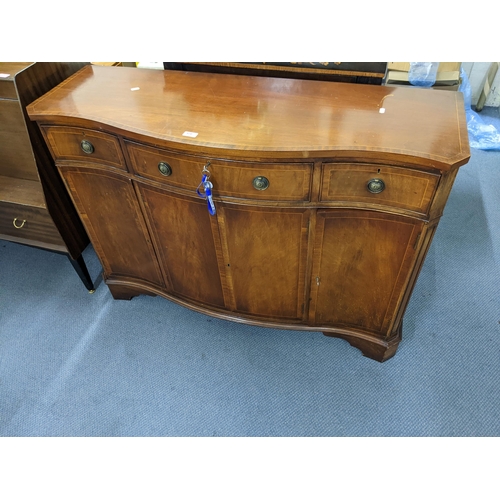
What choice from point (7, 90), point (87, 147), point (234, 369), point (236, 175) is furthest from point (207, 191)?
point (7, 90)

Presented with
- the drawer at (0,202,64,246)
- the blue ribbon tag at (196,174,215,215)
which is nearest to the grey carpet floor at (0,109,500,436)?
the drawer at (0,202,64,246)

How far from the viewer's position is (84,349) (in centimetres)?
161

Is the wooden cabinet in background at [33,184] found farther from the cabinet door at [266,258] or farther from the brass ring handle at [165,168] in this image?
the cabinet door at [266,258]

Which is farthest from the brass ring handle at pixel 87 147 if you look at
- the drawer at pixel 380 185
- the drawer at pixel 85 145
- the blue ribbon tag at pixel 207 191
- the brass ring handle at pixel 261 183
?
the drawer at pixel 380 185

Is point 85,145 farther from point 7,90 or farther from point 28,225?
point 28,225

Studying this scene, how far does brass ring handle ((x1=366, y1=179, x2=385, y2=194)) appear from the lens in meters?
0.99

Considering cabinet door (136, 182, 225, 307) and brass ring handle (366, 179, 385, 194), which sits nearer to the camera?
brass ring handle (366, 179, 385, 194)

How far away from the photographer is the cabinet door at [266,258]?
3.76ft

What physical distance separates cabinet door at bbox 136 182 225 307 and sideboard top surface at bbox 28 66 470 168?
8.5 inches

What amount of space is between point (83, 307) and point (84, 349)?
22 cm

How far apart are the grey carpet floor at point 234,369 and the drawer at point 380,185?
739 mm

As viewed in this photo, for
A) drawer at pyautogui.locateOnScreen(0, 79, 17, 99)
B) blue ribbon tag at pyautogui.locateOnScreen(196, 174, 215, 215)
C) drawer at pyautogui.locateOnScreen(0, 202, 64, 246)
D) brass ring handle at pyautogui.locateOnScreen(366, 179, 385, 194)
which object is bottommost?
drawer at pyautogui.locateOnScreen(0, 202, 64, 246)

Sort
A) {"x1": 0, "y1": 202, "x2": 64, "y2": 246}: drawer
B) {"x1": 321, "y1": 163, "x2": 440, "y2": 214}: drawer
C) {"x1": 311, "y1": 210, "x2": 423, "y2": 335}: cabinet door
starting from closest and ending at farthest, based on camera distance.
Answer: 1. {"x1": 321, "y1": 163, "x2": 440, "y2": 214}: drawer
2. {"x1": 311, "y1": 210, "x2": 423, "y2": 335}: cabinet door
3. {"x1": 0, "y1": 202, "x2": 64, "y2": 246}: drawer

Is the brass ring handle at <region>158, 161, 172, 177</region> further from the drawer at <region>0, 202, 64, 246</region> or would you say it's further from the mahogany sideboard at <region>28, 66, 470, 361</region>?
the drawer at <region>0, 202, 64, 246</region>
